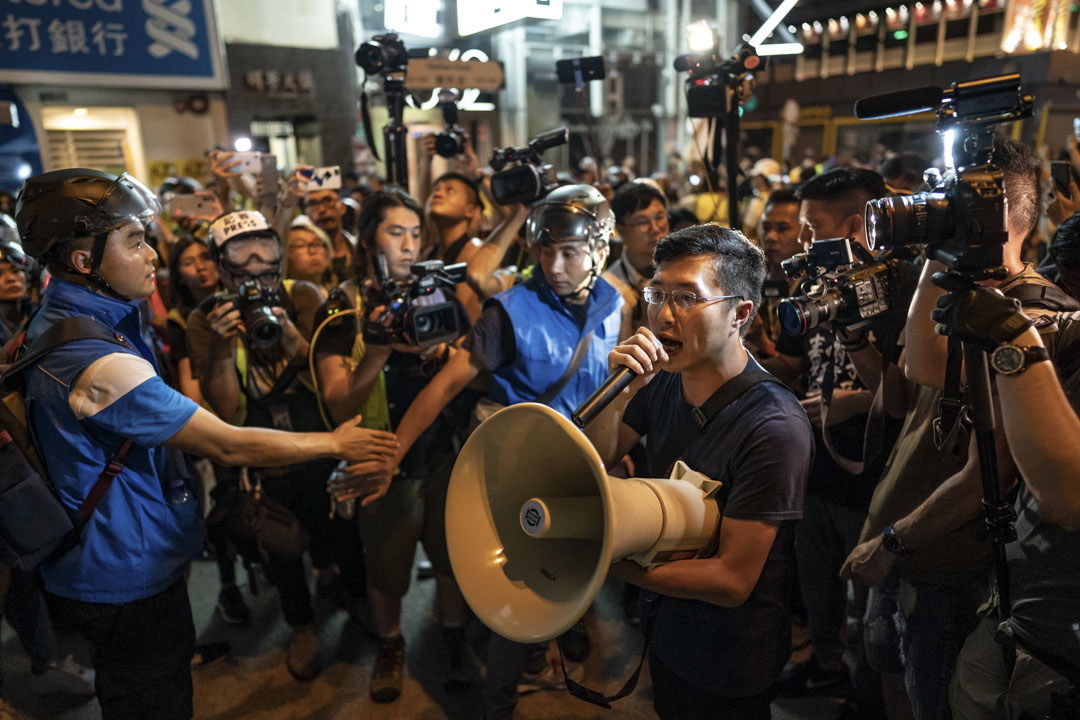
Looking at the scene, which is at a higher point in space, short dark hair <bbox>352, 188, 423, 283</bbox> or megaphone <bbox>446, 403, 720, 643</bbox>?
short dark hair <bbox>352, 188, 423, 283</bbox>

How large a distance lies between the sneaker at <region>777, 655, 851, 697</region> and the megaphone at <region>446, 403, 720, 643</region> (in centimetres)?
168

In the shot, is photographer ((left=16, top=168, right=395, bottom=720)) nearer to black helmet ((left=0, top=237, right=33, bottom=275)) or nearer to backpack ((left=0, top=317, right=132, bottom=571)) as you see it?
backpack ((left=0, top=317, right=132, bottom=571))

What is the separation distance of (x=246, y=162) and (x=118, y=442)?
250 centimetres

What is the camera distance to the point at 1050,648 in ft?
4.82

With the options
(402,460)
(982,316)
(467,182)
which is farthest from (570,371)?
(467,182)

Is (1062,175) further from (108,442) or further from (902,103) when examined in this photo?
(108,442)

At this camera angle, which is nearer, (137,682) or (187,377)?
(137,682)

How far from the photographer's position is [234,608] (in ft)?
11.4

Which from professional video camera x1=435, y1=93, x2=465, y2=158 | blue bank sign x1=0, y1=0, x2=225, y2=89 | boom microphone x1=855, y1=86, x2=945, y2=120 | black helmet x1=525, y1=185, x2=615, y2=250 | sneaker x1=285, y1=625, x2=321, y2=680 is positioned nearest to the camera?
boom microphone x1=855, y1=86, x2=945, y2=120

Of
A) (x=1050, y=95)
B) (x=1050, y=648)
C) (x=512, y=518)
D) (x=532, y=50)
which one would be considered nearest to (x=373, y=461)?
(x=512, y=518)

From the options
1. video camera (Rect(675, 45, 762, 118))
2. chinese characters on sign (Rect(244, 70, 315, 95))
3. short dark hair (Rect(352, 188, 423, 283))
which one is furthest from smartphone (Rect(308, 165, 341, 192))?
chinese characters on sign (Rect(244, 70, 315, 95))

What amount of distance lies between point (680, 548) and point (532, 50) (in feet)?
62.9

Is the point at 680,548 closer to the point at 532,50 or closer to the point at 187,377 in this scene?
the point at 187,377

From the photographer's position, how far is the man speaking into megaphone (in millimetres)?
1551
